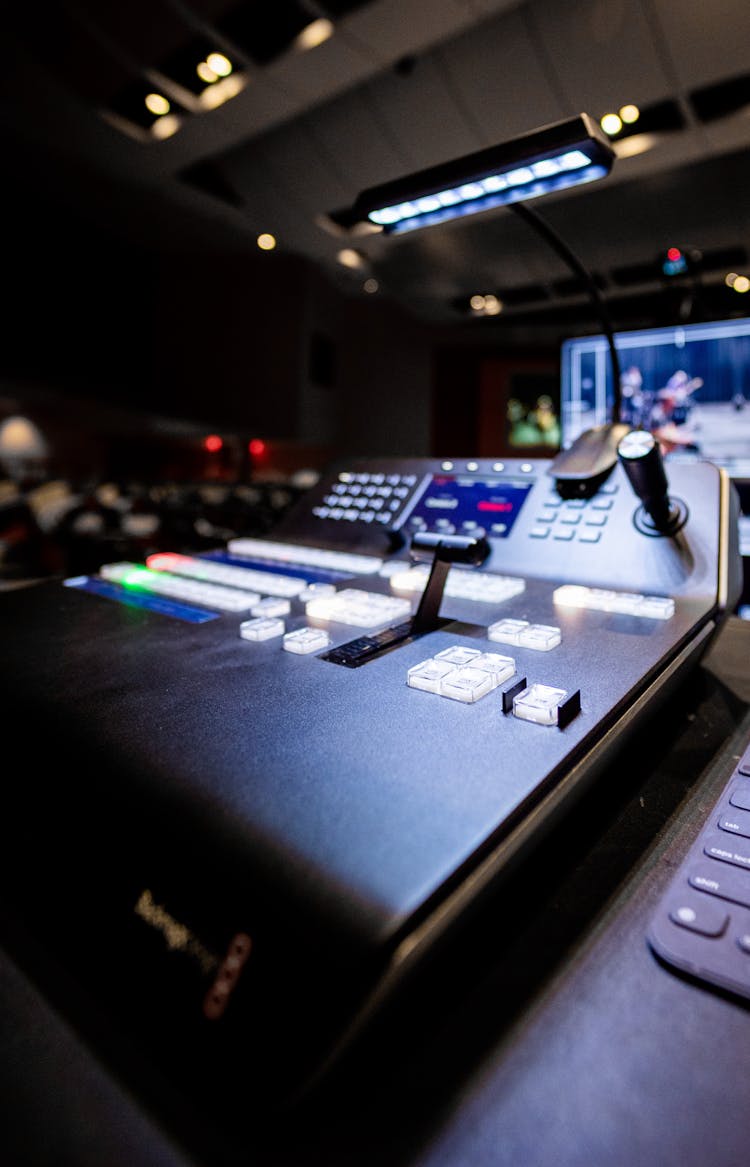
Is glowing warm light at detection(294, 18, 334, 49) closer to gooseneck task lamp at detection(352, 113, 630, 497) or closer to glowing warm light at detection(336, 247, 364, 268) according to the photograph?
glowing warm light at detection(336, 247, 364, 268)

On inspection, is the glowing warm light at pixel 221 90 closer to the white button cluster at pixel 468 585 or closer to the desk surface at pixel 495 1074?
the white button cluster at pixel 468 585

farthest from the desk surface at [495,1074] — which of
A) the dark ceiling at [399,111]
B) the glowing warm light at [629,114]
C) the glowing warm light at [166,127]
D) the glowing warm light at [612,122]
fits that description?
the glowing warm light at [166,127]

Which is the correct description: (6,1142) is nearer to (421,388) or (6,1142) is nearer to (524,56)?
(524,56)

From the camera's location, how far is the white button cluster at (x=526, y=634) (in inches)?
17.7

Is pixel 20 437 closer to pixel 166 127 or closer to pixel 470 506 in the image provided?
pixel 166 127

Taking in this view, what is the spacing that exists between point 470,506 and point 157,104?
166 inches

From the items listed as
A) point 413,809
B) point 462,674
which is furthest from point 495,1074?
point 462,674

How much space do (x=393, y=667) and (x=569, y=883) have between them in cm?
16

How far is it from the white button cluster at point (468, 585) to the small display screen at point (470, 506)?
11cm

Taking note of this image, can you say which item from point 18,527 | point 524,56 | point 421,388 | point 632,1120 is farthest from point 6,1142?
point 421,388

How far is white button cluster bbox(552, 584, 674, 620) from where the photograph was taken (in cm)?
51

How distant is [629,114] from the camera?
130 inches

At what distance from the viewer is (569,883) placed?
0.31 meters

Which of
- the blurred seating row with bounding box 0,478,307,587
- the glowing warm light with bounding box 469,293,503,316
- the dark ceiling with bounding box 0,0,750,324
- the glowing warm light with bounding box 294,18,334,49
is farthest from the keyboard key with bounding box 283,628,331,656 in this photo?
the glowing warm light with bounding box 469,293,503,316
